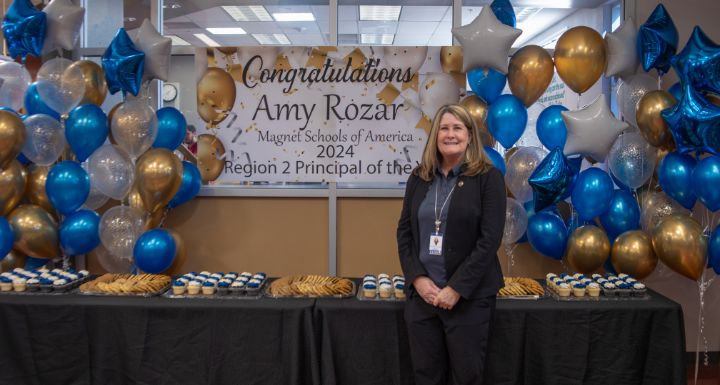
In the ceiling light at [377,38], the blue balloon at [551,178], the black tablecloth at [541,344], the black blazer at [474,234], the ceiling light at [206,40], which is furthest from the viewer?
the ceiling light at [377,38]

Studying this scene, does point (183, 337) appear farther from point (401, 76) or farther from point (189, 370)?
point (401, 76)

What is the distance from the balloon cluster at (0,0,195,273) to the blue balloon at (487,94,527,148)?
1659 mm

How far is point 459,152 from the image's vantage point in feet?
6.31

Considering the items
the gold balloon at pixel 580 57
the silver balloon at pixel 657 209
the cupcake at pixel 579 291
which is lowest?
the cupcake at pixel 579 291

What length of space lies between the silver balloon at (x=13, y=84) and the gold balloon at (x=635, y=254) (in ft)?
10.7

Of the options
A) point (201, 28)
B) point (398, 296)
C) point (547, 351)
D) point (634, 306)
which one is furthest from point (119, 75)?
→ point (634, 306)

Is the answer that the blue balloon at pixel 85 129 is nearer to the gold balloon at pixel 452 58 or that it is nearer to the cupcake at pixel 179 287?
the cupcake at pixel 179 287

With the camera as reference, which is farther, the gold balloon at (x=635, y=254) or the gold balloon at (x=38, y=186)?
the gold balloon at (x=38, y=186)

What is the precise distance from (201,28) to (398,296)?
8.46 feet

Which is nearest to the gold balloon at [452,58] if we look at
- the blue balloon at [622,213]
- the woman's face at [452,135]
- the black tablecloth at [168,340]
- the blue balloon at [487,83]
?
the blue balloon at [487,83]

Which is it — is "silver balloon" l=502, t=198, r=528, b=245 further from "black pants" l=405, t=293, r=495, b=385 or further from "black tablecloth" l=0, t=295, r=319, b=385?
"black tablecloth" l=0, t=295, r=319, b=385

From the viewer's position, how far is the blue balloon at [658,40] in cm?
276

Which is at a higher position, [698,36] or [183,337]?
[698,36]

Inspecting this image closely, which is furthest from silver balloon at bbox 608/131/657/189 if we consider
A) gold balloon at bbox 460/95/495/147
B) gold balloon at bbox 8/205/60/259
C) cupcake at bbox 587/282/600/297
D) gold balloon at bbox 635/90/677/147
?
gold balloon at bbox 8/205/60/259
